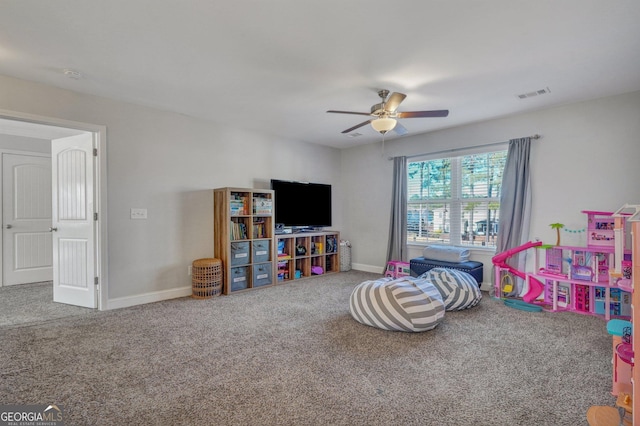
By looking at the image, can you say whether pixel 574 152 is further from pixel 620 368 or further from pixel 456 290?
pixel 620 368

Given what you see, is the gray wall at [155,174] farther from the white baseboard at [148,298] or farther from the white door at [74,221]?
the white door at [74,221]

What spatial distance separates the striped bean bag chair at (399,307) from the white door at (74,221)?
3168 mm

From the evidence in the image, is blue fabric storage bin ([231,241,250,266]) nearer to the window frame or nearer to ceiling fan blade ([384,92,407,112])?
ceiling fan blade ([384,92,407,112])

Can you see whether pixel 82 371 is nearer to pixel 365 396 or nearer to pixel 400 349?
pixel 365 396

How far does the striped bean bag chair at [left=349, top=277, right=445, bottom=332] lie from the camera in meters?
2.84

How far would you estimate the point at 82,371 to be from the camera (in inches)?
87.7

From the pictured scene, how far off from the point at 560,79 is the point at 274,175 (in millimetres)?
4002

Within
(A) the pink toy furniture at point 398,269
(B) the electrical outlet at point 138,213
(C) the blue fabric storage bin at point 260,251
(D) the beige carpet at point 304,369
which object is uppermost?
A: (B) the electrical outlet at point 138,213

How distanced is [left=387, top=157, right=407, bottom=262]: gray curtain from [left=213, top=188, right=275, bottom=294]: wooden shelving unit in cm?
216

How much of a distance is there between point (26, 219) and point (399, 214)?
623 cm

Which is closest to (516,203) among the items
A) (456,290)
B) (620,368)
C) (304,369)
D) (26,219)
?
(456,290)

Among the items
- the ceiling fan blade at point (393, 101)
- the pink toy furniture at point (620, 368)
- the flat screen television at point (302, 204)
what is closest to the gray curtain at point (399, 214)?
the flat screen television at point (302, 204)

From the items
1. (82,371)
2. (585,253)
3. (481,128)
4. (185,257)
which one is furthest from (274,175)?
(585,253)

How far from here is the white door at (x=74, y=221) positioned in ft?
12.2
